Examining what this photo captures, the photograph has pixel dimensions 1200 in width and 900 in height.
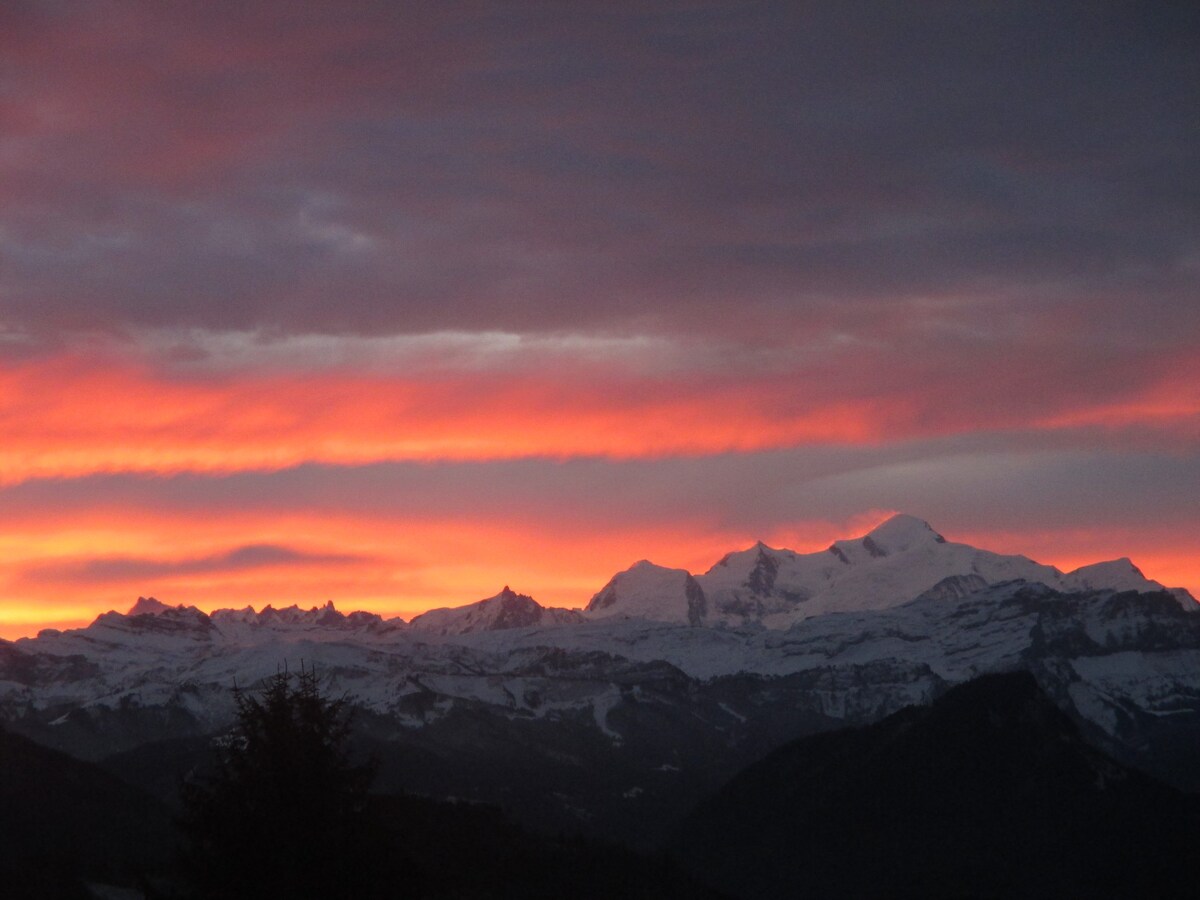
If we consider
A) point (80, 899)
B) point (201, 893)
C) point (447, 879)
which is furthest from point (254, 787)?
point (80, 899)

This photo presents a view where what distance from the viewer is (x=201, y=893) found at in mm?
48469

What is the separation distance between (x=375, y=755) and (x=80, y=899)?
452 feet

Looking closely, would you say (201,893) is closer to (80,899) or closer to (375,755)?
(375,755)

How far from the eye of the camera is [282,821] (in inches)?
1922

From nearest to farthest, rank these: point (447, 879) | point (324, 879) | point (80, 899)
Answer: point (324, 879) < point (447, 879) < point (80, 899)

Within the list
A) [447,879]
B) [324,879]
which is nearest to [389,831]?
[324,879]

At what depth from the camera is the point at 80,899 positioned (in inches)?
7032

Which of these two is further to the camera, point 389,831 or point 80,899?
point 80,899

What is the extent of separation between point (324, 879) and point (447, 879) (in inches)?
913

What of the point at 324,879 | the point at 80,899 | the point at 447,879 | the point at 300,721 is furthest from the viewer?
the point at 80,899

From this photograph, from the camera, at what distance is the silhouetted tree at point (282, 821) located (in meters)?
48.2

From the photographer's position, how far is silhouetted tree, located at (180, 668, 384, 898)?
48.2 meters

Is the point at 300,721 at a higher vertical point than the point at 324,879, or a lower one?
higher

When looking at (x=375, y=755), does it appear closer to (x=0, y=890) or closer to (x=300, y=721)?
(x=300, y=721)
